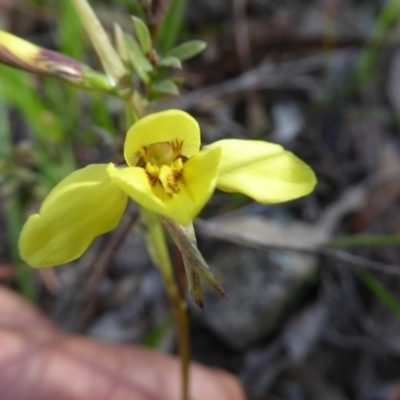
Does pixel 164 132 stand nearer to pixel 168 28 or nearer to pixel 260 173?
pixel 260 173

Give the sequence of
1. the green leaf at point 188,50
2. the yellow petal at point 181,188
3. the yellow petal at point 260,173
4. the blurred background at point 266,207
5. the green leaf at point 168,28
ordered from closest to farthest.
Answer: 1. the yellow petal at point 181,188
2. the yellow petal at point 260,173
3. the green leaf at point 188,50
4. the green leaf at point 168,28
5. the blurred background at point 266,207

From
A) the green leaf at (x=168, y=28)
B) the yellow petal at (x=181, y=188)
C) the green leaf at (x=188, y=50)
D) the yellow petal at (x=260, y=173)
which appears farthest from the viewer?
the green leaf at (x=168, y=28)

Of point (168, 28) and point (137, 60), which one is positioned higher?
point (137, 60)

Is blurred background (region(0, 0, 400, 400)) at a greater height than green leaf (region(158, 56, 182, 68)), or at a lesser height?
lesser

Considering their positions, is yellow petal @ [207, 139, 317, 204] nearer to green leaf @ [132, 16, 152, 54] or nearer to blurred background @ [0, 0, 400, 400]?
green leaf @ [132, 16, 152, 54]

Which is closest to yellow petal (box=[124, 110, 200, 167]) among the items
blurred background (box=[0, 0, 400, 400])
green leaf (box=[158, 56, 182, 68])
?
green leaf (box=[158, 56, 182, 68])

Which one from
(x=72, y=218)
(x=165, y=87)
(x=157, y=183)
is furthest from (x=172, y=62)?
(x=72, y=218)

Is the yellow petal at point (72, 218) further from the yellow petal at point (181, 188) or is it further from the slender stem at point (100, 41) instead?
the slender stem at point (100, 41)

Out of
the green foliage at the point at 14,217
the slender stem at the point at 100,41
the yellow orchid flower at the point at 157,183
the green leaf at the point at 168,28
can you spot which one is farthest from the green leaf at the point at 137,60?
the green foliage at the point at 14,217
